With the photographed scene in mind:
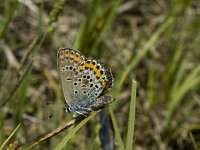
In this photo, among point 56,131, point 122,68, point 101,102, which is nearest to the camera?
point 56,131

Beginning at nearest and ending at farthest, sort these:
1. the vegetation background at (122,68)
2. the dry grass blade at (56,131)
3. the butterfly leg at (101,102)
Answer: the dry grass blade at (56,131), the butterfly leg at (101,102), the vegetation background at (122,68)

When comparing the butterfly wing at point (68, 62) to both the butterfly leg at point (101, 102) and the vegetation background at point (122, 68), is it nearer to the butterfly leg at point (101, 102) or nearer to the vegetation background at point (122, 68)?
the butterfly leg at point (101, 102)

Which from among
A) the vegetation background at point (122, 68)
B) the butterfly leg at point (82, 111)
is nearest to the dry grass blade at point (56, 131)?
the butterfly leg at point (82, 111)

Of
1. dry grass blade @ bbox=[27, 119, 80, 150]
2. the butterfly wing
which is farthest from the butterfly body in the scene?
dry grass blade @ bbox=[27, 119, 80, 150]

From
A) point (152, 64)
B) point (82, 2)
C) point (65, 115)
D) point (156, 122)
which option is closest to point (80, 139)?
point (65, 115)

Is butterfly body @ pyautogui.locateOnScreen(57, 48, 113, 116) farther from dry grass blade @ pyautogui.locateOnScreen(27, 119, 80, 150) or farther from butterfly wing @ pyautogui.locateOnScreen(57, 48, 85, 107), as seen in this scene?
dry grass blade @ pyautogui.locateOnScreen(27, 119, 80, 150)

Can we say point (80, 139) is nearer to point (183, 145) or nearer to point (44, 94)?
point (44, 94)

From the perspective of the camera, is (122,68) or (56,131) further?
(122,68)

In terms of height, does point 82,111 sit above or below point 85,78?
below

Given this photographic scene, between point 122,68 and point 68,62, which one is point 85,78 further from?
point 122,68

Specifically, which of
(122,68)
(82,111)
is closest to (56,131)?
(82,111)
